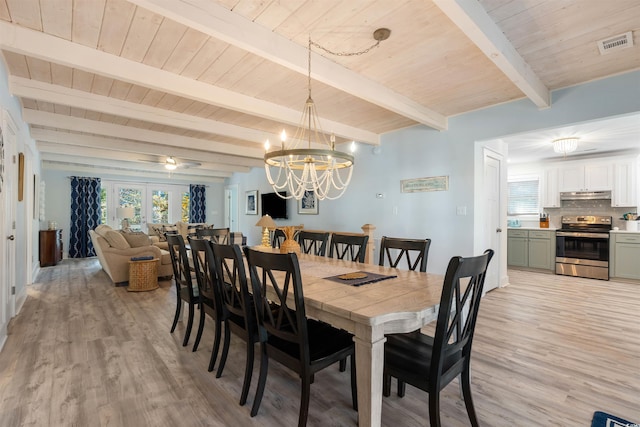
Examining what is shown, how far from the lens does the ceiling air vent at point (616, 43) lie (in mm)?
2270

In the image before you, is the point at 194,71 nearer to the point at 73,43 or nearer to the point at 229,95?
the point at 229,95

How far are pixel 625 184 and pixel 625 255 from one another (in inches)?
52.1

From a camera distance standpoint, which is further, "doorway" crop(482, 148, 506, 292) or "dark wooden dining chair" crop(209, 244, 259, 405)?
"doorway" crop(482, 148, 506, 292)

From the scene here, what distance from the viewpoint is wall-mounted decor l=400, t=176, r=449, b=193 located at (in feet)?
14.0

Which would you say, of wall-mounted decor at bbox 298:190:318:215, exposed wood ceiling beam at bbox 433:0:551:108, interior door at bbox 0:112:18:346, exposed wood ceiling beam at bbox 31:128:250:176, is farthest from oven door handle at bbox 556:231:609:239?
interior door at bbox 0:112:18:346

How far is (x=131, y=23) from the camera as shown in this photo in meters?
2.06

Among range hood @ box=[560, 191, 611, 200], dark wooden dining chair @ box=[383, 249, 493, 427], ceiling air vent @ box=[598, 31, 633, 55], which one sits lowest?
dark wooden dining chair @ box=[383, 249, 493, 427]

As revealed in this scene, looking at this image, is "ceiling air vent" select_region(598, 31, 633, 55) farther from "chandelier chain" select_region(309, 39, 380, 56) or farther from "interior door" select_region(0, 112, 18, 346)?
"interior door" select_region(0, 112, 18, 346)

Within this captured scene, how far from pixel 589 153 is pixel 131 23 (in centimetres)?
725

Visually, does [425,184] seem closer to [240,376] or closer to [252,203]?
[240,376]

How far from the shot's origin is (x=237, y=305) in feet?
6.97

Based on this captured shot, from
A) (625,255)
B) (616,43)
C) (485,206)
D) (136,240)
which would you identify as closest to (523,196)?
(625,255)

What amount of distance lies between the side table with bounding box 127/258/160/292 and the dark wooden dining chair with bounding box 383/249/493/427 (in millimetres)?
3966

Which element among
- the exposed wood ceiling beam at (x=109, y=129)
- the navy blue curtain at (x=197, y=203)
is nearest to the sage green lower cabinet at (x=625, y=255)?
the exposed wood ceiling beam at (x=109, y=129)
